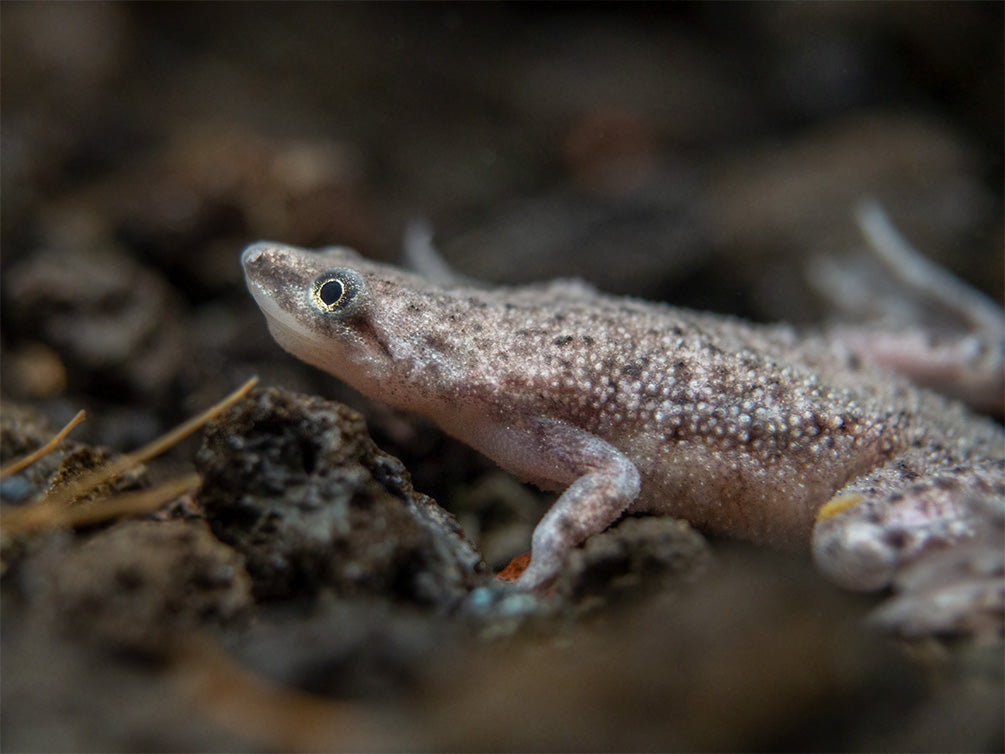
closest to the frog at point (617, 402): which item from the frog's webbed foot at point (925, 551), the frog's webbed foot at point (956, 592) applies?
the frog's webbed foot at point (925, 551)

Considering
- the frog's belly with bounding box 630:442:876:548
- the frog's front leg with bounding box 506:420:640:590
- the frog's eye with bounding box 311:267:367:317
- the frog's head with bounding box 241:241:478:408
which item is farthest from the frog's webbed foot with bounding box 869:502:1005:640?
the frog's eye with bounding box 311:267:367:317

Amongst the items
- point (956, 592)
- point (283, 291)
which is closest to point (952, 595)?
point (956, 592)

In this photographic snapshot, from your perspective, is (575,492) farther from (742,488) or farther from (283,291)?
(283,291)

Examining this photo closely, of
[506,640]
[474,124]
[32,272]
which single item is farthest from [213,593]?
[474,124]

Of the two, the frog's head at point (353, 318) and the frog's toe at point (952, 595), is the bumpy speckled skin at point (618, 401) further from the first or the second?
the frog's toe at point (952, 595)

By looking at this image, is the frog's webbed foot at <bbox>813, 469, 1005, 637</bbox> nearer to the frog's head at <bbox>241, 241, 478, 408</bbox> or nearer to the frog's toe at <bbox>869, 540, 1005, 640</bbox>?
the frog's toe at <bbox>869, 540, 1005, 640</bbox>

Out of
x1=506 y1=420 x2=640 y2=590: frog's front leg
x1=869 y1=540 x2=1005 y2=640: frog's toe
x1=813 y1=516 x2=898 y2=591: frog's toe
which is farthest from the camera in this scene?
x1=506 y1=420 x2=640 y2=590: frog's front leg

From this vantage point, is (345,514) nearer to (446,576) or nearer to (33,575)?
(446,576)
